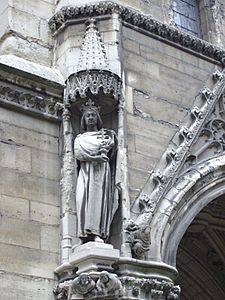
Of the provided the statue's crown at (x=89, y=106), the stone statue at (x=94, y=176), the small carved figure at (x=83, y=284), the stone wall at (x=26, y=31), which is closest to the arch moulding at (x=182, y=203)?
the stone statue at (x=94, y=176)

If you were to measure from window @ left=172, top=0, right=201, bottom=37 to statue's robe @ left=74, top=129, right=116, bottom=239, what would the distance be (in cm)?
298

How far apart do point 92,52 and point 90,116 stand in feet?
2.46

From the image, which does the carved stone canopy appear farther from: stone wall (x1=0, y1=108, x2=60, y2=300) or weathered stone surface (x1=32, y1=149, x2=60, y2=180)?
weathered stone surface (x1=32, y1=149, x2=60, y2=180)

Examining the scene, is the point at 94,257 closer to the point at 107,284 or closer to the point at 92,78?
the point at 107,284

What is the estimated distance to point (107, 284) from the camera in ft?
21.8

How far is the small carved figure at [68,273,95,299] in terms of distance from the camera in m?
6.62

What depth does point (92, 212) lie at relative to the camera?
277 inches

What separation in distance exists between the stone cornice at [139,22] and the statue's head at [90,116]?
4.31 feet

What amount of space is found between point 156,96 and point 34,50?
1489mm

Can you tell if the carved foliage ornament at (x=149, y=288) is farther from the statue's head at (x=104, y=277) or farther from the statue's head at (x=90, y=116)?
the statue's head at (x=90, y=116)

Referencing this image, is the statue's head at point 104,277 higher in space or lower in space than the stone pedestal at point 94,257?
lower

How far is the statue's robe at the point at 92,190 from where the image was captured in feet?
23.0

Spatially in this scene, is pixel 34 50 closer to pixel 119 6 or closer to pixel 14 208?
pixel 119 6

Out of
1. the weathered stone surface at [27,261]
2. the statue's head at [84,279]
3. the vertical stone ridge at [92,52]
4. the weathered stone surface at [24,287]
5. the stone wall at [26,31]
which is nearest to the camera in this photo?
the statue's head at [84,279]
